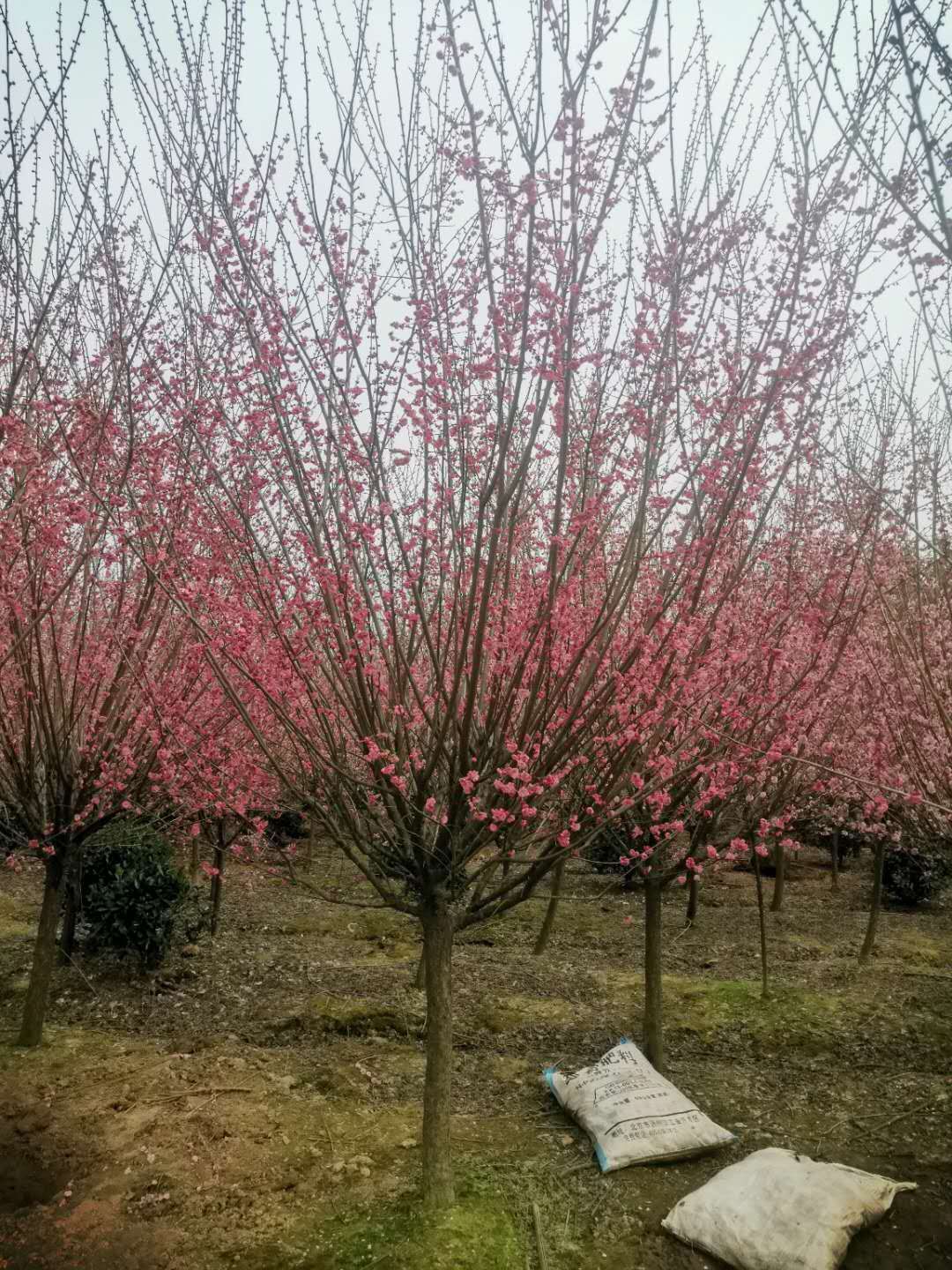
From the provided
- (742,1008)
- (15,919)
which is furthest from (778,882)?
(15,919)

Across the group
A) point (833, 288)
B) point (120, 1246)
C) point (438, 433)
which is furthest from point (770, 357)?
point (120, 1246)

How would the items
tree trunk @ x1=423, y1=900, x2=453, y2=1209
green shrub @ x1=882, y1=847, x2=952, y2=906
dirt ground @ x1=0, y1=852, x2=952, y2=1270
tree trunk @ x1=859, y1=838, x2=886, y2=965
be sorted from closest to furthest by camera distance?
dirt ground @ x1=0, y1=852, x2=952, y2=1270 → tree trunk @ x1=423, y1=900, x2=453, y2=1209 → tree trunk @ x1=859, y1=838, x2=886, y2=965 → green shrub @ x1=882, y1=847, x2=952, y2=906

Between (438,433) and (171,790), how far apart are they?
3411mm

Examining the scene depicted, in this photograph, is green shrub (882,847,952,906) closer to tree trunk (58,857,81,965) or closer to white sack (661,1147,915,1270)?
white sack (661,1147,915,1270)

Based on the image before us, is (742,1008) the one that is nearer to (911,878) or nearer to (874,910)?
(874,910)

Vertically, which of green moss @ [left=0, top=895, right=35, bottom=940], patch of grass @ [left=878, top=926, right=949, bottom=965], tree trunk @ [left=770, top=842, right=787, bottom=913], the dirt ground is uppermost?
tree trunk @ [left=770, top=842, right=787, bottom=913]

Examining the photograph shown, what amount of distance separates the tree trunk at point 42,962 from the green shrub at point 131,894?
3.82ft

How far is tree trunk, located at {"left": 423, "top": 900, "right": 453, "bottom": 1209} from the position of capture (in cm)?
426

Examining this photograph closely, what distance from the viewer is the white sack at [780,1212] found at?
3814 mm

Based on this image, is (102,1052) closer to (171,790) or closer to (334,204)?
(171,790)

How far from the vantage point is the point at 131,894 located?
25.6ft

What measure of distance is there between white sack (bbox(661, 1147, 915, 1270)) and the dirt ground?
0.42 feet

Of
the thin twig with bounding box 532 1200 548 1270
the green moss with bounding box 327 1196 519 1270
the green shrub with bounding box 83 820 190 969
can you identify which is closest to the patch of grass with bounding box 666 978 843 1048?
the thin twig with bounding box 532 1200 548 1270

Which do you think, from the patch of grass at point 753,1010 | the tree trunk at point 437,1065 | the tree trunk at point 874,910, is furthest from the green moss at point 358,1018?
the tree trunk at point 874,910
